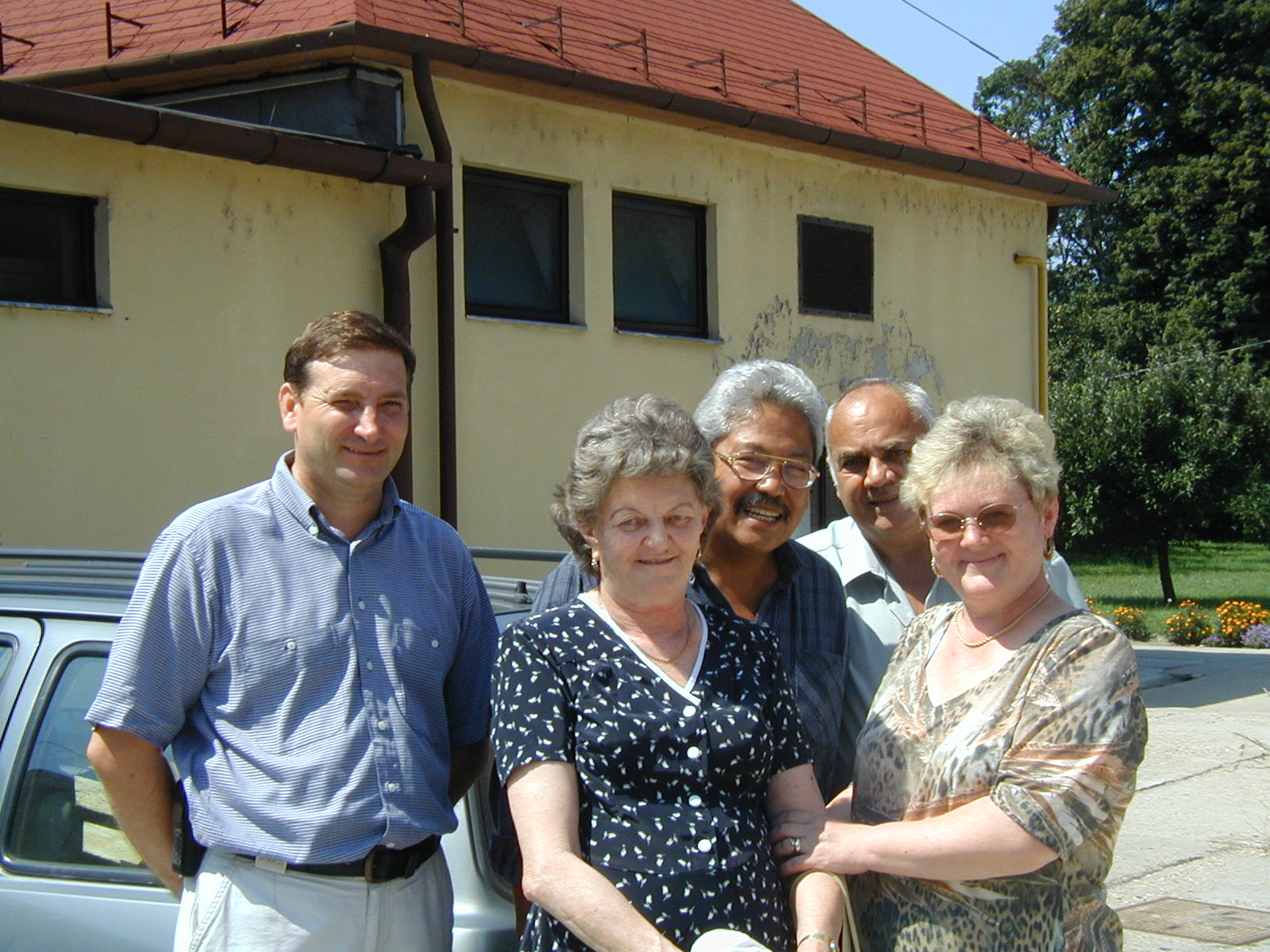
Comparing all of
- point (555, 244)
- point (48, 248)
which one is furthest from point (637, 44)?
point (48, 248)

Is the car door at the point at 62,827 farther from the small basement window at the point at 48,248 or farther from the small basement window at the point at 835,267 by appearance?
the small basement window at the point at 835,267

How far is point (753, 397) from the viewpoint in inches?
120

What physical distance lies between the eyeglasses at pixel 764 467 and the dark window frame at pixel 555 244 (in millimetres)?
7367

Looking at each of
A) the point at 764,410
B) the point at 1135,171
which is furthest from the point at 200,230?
the point at 1135,171

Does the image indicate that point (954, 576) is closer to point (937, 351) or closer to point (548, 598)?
point (548, 598)

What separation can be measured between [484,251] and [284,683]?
26.5 ft

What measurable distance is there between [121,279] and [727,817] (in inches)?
279

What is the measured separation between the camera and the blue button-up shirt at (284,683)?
2.54m

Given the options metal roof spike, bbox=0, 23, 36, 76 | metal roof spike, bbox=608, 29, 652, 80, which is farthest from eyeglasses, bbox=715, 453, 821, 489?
metal roof spike, bbox=608, 29, 652, 80

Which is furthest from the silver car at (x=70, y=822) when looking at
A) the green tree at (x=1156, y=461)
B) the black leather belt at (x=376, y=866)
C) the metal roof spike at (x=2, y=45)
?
the green tree at (x=1156, y=461)

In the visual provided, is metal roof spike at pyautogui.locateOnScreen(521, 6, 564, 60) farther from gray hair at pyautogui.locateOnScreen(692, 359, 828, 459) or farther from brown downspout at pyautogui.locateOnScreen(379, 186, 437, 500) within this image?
gray hair at pyautogui.locateOnScreen(692, 359, 828, 459)

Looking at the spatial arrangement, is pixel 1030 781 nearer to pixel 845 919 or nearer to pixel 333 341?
pixel 845 919

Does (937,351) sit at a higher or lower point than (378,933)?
higher

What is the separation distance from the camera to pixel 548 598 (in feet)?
9.14
